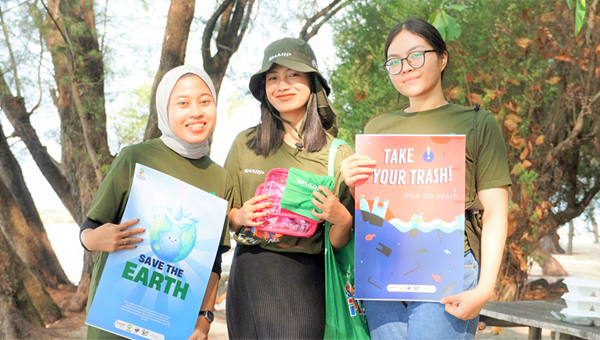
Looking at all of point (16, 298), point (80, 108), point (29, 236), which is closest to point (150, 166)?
point (16, 298)

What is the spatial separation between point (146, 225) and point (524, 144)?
478cm

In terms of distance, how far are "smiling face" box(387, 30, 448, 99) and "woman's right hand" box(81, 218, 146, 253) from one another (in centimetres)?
120

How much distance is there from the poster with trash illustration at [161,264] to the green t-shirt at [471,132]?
881mm

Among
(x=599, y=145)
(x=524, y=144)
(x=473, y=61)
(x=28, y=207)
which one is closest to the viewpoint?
(x=524, y=144)

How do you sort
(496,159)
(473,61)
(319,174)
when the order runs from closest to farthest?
(496,159)
(319,174)
(473,61)

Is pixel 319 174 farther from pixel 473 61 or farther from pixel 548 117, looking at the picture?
pixel 548 117

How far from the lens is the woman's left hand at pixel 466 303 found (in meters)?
1.74

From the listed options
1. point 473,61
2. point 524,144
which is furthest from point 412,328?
point 473,61

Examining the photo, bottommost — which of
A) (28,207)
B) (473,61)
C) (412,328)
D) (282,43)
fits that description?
(28,207)

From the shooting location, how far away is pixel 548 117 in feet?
19.9

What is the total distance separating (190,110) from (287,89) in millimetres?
461

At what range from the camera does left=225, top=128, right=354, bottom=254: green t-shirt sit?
2129mm

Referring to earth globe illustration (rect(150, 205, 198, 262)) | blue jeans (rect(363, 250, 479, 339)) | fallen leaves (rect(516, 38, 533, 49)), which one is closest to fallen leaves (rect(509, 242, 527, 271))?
fallen leaves (rect(516, 38, 533, 49))

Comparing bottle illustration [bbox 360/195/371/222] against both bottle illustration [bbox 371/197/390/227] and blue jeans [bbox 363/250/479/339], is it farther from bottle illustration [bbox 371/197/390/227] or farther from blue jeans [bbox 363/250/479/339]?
blue jeans [bbox 363/250/479/339]
